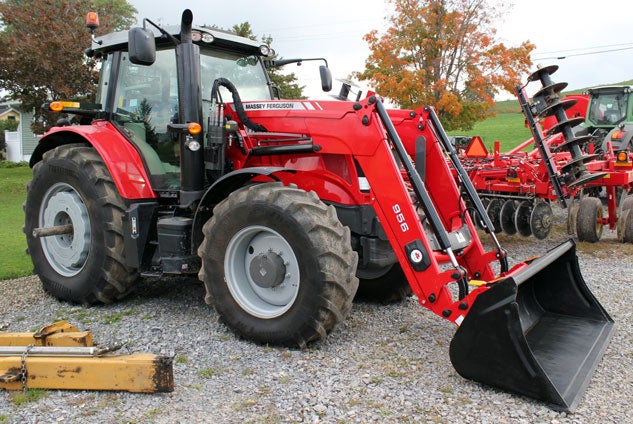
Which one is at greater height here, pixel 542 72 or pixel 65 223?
pixel 542 72

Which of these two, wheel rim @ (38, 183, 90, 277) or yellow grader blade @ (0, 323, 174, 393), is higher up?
wheel rim @ (38, 183, 90, 277)

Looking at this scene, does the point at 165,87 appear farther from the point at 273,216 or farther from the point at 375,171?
the point at 375,171

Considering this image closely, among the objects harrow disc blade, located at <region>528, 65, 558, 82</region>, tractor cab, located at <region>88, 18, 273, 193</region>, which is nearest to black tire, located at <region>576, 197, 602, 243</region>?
harrow disc blade, located at <region>528, 65, 558, 82</region>

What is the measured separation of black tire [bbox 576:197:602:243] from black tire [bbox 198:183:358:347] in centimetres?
612

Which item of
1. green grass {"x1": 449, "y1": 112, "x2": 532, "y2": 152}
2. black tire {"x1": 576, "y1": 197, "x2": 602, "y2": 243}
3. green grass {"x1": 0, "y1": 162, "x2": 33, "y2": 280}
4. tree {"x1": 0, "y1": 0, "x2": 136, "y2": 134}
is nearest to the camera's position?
green grass {"x1": 0, "y1": 162, "x2": 33, "y2": 280}

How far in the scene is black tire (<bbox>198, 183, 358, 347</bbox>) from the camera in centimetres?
386

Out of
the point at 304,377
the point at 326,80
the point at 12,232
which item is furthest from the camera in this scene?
the point at 12,232

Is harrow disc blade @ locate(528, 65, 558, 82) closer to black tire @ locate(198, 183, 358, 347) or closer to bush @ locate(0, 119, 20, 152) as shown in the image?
black tire @ locate(198, 183, 358, 347)

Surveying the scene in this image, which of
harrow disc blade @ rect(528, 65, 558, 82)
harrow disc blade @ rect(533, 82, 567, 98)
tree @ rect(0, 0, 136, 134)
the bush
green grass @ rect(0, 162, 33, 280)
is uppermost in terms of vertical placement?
tree @ rect(0, 0, 136, 134)

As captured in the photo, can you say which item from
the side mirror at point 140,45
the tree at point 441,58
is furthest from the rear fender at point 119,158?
the tree at point 441,58

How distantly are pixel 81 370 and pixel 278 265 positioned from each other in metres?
1.43

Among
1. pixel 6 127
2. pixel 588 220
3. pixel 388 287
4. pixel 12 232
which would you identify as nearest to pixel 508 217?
pixel 588 220

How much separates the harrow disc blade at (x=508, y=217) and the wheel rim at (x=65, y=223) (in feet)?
19.5

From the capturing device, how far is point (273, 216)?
4.01 meters
